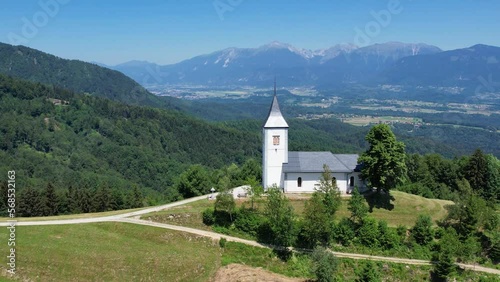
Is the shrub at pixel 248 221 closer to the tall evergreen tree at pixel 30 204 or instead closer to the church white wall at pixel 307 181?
the church white wall at pixel 307 181

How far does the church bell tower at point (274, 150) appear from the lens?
60938 millimetres

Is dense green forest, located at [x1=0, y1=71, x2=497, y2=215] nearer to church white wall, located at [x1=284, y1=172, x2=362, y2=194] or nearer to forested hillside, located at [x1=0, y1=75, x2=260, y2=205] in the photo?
forested hillside, located at [x1=0, y1=75, x2=260, y2=205]

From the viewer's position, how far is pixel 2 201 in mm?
63625

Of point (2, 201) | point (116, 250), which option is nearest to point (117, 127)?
point (2, 201)

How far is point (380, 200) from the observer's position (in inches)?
2285

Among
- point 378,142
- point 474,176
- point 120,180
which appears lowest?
point 120,180

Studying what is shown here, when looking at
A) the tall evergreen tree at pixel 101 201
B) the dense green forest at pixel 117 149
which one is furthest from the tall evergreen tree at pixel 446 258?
the tall evergreen tree at pixel 101 201

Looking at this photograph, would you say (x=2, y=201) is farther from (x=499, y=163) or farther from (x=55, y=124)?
(x=55, y=124)

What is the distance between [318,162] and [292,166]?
144 inches

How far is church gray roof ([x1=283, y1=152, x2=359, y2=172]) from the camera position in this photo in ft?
195

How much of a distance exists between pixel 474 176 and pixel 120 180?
93933 millimetres

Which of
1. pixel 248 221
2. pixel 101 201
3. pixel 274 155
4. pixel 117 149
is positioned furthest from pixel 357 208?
pixel 117 149

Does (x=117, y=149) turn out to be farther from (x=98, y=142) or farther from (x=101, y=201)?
(x=101, y=201)

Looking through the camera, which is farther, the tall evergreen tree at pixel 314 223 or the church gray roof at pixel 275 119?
the church gray roof at pixel 275 119
